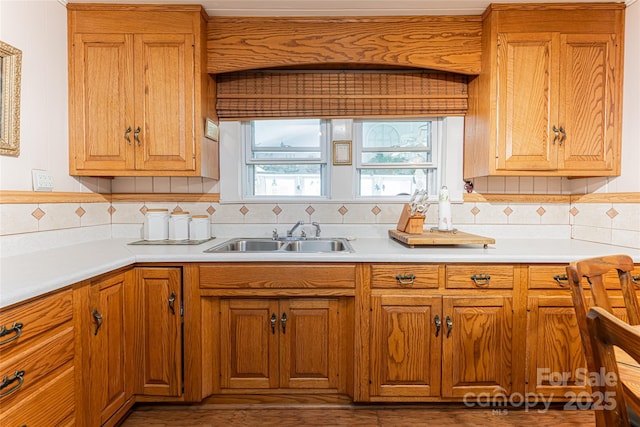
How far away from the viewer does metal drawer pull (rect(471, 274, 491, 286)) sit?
195 cm

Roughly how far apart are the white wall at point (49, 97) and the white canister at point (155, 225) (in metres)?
0.45

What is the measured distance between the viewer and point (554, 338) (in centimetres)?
194

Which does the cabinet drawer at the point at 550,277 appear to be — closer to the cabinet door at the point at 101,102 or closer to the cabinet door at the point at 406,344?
the cabinet door at the point at 406,344

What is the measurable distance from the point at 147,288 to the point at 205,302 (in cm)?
32

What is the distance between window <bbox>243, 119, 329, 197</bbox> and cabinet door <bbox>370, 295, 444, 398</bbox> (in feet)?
3.58

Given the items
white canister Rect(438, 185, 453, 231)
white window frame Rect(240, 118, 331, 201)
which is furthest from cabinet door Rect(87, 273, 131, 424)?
white canister Rect(438, 185, 453, 231)

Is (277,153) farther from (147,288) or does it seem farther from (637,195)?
(637,195)

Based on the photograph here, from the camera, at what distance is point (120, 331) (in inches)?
71.7

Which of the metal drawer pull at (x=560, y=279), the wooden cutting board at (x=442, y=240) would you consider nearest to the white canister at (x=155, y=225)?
the wooden cutting board at (x=442, y=240)

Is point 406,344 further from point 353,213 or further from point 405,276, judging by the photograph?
point 353,213

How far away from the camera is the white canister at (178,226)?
2.43m

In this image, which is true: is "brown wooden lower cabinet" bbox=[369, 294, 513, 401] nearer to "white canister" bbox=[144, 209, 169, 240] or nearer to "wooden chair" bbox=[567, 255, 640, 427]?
"wooden chair" bbox=[567, 255, 640, 427]

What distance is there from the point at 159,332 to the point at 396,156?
77.5 inches

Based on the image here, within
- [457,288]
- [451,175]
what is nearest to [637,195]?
[451,175]
